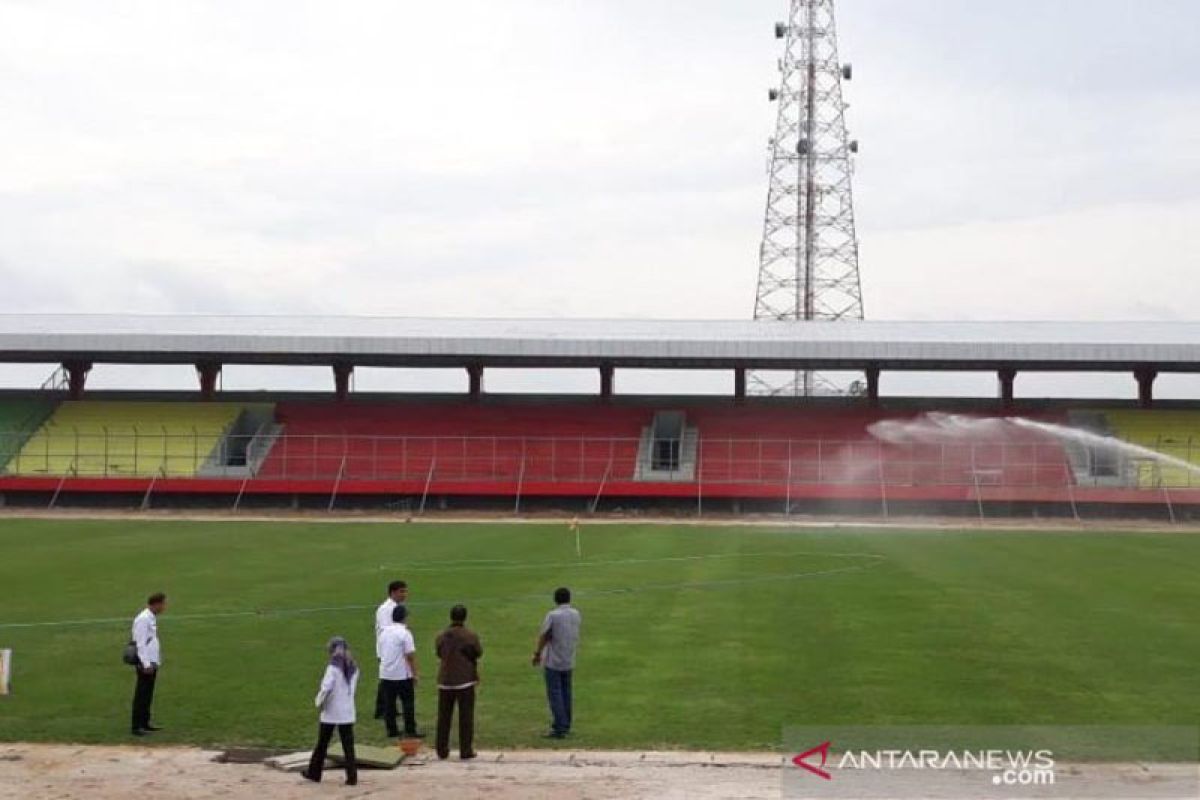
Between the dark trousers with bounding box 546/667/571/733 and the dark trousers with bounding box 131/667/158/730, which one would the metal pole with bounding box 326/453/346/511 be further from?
the dark trousers with bounding box 546/667/571/733

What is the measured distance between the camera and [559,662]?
16953mm

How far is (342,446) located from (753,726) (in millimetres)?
50983

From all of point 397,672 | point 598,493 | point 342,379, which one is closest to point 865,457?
point 598,493

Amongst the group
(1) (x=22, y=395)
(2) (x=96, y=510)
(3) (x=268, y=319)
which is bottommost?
(2) (x=96, y=510)

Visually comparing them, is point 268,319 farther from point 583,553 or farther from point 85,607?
point 85,607

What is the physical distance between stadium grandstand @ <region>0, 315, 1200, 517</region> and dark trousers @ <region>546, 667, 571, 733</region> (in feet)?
141

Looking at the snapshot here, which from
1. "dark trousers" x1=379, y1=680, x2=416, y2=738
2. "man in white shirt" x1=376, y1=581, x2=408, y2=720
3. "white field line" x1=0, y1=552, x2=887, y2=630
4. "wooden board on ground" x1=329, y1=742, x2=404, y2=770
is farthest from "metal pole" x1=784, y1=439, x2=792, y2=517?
"wooden board on ground" x1=329, y1=742, x2=404, y2=770

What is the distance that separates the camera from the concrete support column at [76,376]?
72188 millimetres

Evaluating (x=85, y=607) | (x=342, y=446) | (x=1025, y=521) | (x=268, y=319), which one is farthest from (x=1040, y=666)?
(x=268, y=319)

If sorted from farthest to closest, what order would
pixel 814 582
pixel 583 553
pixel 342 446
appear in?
pixel 342 446 < pixel 583 553 < pixel 814 582

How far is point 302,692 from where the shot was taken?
64.3 feet

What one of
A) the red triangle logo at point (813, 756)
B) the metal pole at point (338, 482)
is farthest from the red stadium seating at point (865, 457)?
the red triangle logo at point (813, 756)

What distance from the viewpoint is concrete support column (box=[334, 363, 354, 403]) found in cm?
7106

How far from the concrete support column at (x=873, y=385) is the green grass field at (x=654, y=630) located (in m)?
24.8
